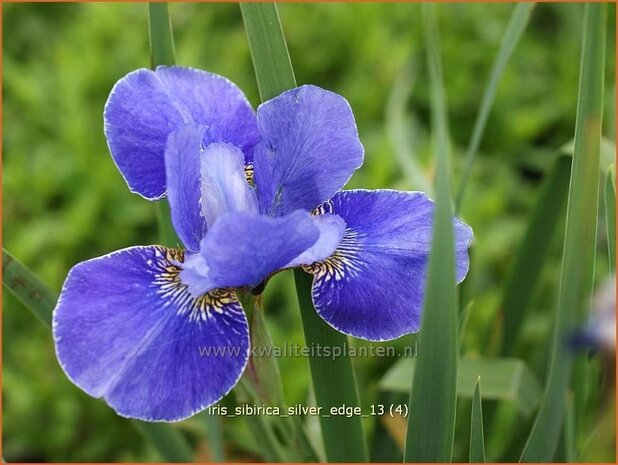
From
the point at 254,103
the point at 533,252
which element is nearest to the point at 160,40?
the point at 533,252

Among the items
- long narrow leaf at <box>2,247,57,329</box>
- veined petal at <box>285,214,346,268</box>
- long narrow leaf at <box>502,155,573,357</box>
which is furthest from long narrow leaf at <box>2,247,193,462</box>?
long narrow leaf at <box>502,155,573,357</box>

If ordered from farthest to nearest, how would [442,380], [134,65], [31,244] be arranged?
[134,65], [31,244], [442,380]

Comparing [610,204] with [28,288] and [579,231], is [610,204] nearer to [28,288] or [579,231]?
[579,231]

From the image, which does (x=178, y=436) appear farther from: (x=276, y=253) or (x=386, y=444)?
(x=276, y=253)

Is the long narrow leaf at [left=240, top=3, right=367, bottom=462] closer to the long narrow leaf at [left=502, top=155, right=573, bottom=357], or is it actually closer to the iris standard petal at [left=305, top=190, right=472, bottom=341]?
the iris standard petal at [left=305, top=190, right=472, bottom=341]

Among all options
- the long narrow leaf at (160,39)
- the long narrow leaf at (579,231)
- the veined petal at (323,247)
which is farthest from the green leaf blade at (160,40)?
the long narrow leaf at (579,231)

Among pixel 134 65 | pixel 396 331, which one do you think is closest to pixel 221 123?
pixel 396 331

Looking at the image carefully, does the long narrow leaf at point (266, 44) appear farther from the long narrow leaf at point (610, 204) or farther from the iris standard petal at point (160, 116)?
the long narrow leaf at point (610, 204)
